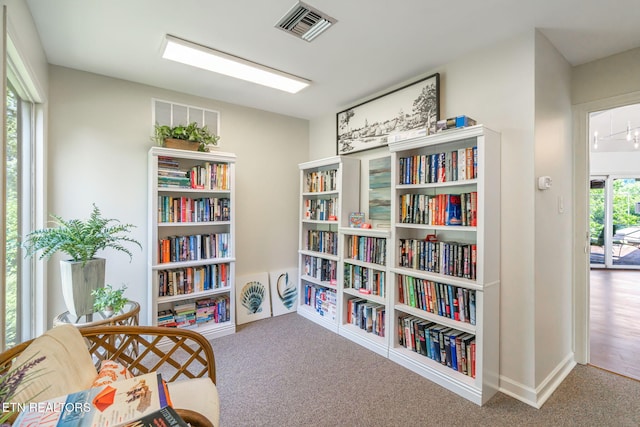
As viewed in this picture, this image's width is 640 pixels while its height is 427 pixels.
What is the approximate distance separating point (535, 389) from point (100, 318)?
2946 millimetres

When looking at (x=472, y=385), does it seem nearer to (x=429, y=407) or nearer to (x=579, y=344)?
(x=429, y=407)

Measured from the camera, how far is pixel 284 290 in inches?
149

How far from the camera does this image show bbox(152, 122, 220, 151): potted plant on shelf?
2.83 meters

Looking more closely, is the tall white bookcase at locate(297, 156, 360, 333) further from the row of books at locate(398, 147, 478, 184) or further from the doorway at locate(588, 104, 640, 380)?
the doorway at locate(588, 104, 640, 380)

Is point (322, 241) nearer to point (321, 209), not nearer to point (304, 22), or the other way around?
point (321, 209)

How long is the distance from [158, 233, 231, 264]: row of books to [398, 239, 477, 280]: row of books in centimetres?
182

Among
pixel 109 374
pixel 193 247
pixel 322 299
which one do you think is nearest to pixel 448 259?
pixel 322 299

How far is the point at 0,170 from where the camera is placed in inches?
53.2

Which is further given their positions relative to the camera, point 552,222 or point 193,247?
point 193,247

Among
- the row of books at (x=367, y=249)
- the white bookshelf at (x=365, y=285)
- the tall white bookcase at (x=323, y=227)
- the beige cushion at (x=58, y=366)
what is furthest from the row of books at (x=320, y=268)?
the beige cushion at (x=58, y=366)

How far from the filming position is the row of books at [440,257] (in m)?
2.15

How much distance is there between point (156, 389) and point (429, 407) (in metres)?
1.72

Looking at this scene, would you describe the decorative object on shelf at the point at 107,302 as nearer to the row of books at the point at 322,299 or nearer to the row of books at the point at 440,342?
the row of books at the point at 322,299

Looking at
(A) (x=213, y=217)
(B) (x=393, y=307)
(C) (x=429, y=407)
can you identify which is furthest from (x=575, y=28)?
(A) (x=213, y=217)
